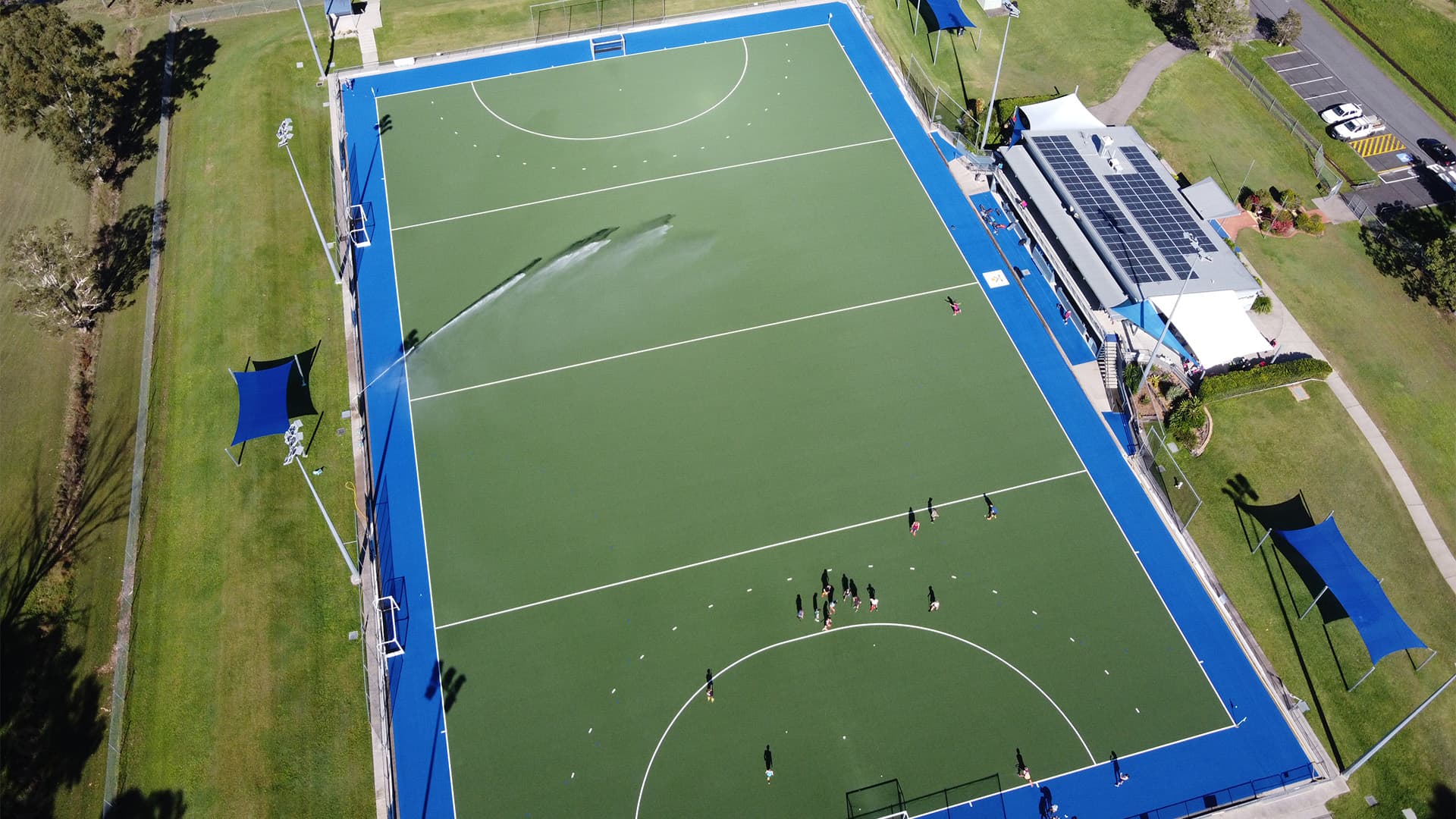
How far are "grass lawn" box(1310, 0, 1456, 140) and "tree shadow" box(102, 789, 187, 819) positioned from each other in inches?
2956

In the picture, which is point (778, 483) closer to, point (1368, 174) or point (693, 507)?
point (693, 507)

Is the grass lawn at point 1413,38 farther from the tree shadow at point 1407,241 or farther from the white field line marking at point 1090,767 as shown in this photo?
the white field line marking at point 1090,767

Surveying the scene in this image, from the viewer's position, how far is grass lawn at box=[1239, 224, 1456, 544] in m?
44.6

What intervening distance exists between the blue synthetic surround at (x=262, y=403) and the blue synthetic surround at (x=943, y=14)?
4533cm

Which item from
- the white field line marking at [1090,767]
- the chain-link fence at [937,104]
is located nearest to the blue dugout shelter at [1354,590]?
the white field line marking at [1090,767]

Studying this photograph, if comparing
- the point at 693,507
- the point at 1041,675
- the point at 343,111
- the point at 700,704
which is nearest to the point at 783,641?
the point at 700,704

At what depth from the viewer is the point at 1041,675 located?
3822 cm

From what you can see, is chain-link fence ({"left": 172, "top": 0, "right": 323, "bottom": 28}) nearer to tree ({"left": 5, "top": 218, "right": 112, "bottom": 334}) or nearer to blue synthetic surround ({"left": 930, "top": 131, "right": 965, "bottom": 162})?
tree ({"left": 5, "top": 218, "right": 112, "bottom": 334})

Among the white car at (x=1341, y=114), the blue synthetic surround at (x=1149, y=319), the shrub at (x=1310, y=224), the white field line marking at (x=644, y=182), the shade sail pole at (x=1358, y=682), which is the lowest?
the shade sail pole at (x=1358, y=682)

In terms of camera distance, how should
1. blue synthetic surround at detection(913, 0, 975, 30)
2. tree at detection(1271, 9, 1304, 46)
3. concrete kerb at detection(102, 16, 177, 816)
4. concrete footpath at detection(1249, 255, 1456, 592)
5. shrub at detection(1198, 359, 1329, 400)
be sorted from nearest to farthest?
concrete kerb at detection(102, 16, 177, 816) < concrete footpath at detection(1249, 255, 1456, 592) < shrub at detection(1198, 359, 1329, 400) < blue synthetic surround at detection(913, 0, 975, 30) < tree at detection(1271, 9, 1304, 46)

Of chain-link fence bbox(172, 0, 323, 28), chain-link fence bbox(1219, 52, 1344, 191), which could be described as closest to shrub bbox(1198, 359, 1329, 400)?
chain-link fence bbox(1219, 52, 1344, 191)

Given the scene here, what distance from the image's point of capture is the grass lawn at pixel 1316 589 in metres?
36.5

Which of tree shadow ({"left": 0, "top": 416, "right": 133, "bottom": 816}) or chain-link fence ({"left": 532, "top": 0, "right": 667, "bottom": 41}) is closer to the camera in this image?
tree shadow ({"left": 0, "top": 416, "right": 133, "bottom": 816})

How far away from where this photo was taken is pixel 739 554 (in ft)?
137
